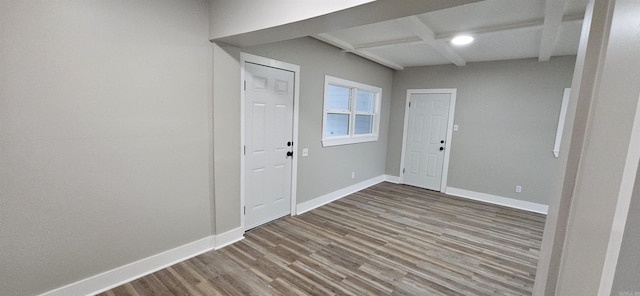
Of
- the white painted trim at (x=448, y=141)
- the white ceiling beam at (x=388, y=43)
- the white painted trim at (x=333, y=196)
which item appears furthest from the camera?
the white painted trim at (x=448, y=141)

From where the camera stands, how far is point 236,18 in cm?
216

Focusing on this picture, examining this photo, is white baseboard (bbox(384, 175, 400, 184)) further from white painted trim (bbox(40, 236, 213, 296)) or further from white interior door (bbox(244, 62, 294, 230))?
white painted trim (bbox(40, 236, 213, 296))

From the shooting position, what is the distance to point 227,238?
277cm

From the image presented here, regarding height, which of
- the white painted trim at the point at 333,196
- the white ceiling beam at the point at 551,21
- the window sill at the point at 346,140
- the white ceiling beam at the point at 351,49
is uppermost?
the white ceiling beam at the point at 351,49

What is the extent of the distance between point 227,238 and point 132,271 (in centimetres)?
85

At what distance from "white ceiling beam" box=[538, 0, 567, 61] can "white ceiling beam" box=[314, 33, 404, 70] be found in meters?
2.12

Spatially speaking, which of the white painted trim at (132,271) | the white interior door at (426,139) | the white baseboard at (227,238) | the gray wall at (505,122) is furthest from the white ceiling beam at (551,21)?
the white painted trim at (132,271)

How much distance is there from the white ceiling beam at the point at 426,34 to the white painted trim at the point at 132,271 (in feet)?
9.82

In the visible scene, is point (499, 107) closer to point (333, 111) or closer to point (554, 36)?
point (554, 36)

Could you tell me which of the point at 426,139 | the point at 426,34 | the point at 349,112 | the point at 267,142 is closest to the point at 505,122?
the point at 426,139

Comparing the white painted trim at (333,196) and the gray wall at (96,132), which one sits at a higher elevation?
the gray wall at (96,132)

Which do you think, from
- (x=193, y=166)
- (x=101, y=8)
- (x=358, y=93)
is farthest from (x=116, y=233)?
(x=358, y=93)

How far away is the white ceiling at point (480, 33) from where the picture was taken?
2344mm

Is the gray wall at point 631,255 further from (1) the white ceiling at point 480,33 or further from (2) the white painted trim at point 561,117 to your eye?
(2) the white painted trim at point 561,117
